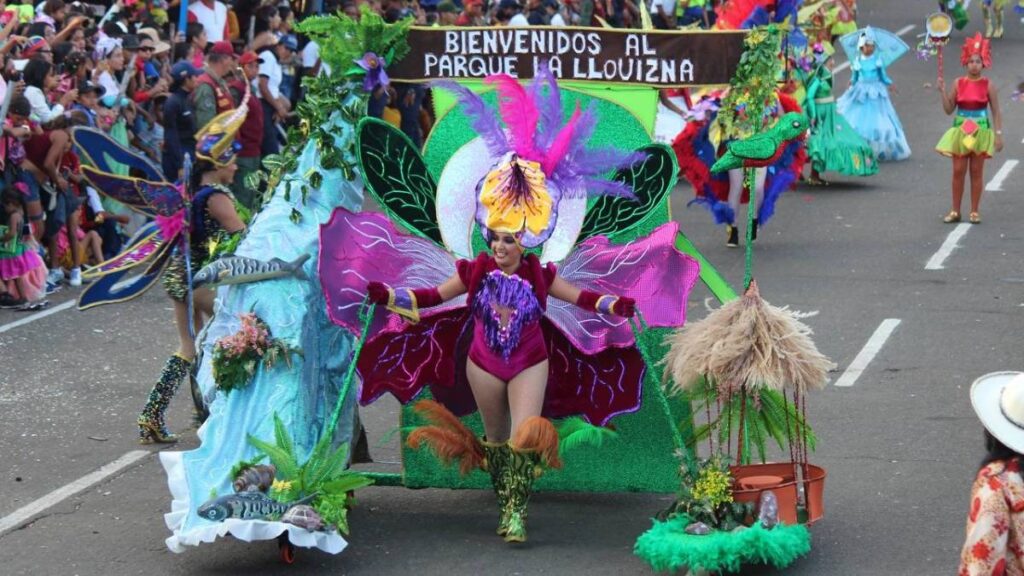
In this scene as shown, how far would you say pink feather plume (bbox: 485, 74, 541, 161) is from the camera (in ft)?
24.6

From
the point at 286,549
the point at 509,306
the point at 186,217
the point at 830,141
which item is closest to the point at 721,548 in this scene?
the point at 509,306

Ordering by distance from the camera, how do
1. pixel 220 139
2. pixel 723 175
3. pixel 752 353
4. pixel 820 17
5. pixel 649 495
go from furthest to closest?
pixel 820 17
pixel 723 175
pixel 220 139
pixel 649 495
pixel 752 353

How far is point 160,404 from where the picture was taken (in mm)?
9484

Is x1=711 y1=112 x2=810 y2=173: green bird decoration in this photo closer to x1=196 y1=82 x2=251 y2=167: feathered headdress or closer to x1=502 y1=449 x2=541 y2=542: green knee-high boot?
x1=502 y1=449 x2=541 y2=542: green knee-high boot

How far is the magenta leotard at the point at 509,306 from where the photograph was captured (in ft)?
24.5

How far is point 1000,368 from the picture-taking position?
34.9 feet

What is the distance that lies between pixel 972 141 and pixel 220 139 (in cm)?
850

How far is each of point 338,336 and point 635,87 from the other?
1800 millimetres

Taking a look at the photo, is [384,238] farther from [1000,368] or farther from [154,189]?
[1000,368]

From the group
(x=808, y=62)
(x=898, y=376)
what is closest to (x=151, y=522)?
(x=898, y=376)

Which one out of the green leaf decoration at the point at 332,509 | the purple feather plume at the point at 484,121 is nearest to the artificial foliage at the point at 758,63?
the purple feather plume at the point at 484,121

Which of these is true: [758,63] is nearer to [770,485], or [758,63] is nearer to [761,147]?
[761,147]

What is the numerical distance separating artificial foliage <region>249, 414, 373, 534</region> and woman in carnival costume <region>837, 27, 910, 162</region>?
13095mm

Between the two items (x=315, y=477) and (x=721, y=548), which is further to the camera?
(x=315, y=477)
